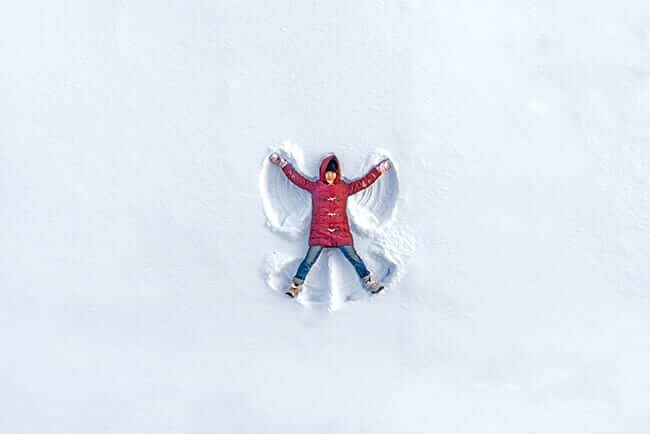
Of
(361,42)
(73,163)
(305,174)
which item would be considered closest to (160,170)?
(73,163)

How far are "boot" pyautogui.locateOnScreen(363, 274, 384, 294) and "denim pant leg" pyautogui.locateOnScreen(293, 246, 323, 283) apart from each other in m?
0.39

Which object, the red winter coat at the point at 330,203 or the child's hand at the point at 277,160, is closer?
the red winter coat at the point at 330,203

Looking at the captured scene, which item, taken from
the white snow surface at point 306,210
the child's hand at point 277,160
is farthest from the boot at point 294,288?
the child's hand at point 277,160

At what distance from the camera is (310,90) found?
4.67 m

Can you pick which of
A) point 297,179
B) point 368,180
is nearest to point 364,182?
point 368,180

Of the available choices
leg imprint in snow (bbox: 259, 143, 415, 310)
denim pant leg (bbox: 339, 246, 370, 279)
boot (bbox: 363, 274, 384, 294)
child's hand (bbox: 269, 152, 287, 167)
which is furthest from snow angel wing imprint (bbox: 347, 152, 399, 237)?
child's hand (bbox: 269, 152, 287, 167)

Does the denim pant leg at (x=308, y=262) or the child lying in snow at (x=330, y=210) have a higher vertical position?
the child lying in snow at (x=330, y=210)

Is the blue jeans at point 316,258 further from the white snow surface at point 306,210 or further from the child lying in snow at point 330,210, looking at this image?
the white snow surface at point 306,210

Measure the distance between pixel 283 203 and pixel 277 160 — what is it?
13.0 inches

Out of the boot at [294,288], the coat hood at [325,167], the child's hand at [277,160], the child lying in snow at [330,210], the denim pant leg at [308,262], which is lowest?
the boot at [294,288]

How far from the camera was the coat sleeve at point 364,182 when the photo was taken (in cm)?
457

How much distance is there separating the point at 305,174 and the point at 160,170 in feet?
3.53

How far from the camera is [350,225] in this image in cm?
471

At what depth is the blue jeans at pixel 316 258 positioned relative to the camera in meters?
4.62
